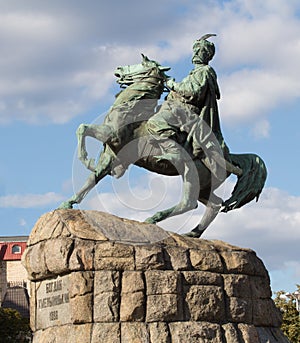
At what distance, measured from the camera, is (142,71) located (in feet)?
51.4

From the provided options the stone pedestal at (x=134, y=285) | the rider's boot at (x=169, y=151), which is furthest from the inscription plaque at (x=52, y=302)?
the rider's boot at (x=169, y=151)

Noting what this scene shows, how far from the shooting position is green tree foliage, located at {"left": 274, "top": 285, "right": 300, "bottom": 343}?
103 ft

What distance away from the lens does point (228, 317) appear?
14070 mm

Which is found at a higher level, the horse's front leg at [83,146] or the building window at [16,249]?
the building window at [16,249]

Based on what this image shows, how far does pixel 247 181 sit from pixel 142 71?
2459mm

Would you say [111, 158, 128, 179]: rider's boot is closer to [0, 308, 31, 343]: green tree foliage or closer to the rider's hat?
the rider's hat

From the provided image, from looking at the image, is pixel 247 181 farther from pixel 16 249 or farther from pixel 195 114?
pixel 16 249

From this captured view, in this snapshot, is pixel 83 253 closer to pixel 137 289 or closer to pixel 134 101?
pixel 137 289

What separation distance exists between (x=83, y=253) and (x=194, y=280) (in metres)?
1.61

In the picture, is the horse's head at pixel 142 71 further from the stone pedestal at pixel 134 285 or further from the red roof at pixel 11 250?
the red roof at pixel 11 250

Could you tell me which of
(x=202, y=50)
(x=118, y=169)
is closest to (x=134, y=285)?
(x=118, y=169)

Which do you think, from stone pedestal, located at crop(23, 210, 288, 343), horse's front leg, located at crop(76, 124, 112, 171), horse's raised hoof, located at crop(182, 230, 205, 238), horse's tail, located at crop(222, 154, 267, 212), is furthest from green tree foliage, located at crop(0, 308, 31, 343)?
stone pedestal, located at crop(23, 210, 288, 343)

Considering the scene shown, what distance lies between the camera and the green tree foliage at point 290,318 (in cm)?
3144

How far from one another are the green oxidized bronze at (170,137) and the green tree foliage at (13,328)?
2940cm
